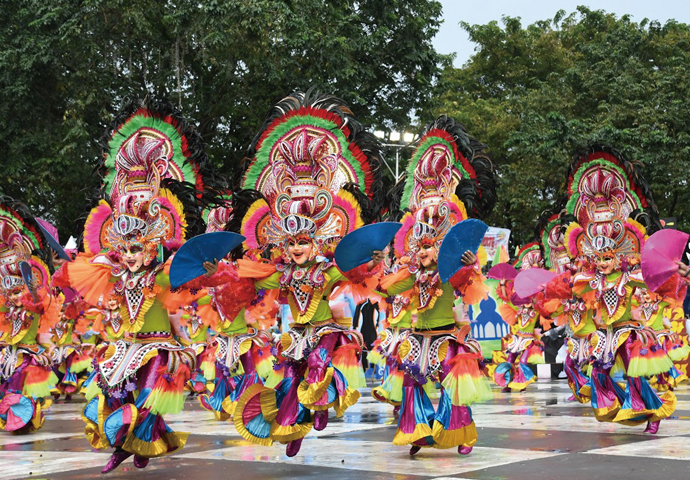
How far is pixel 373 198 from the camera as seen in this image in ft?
24.9

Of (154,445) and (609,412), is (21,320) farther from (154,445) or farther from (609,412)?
(609,412)

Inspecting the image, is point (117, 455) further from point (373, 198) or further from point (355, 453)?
point (373, 198)

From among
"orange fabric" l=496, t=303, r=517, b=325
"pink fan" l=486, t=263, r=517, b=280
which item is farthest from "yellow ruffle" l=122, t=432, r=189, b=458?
"orange fabric" l=496, t=303, r=517, b=325

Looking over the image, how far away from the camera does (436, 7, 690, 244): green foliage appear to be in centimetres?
2142

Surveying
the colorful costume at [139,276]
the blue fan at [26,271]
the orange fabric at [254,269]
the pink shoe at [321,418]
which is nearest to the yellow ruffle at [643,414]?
the pink shoe at [321,418]

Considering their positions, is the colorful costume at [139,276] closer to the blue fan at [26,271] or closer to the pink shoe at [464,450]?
the pink shoe at [464,450]

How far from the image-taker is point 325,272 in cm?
712

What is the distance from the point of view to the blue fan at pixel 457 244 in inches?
265

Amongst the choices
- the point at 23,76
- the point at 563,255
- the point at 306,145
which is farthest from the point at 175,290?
the point at 23,76

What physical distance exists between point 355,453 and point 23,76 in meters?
14.7

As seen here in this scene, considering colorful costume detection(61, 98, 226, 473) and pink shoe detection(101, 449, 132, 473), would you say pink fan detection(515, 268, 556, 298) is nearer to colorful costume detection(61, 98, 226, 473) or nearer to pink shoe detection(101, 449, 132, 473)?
colorful costume detection(61, 98, 226, 473)

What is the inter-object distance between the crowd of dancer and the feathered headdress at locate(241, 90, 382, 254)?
1cm

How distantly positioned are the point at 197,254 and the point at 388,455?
212 centimetres

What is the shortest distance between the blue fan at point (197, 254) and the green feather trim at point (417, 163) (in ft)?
6.18
